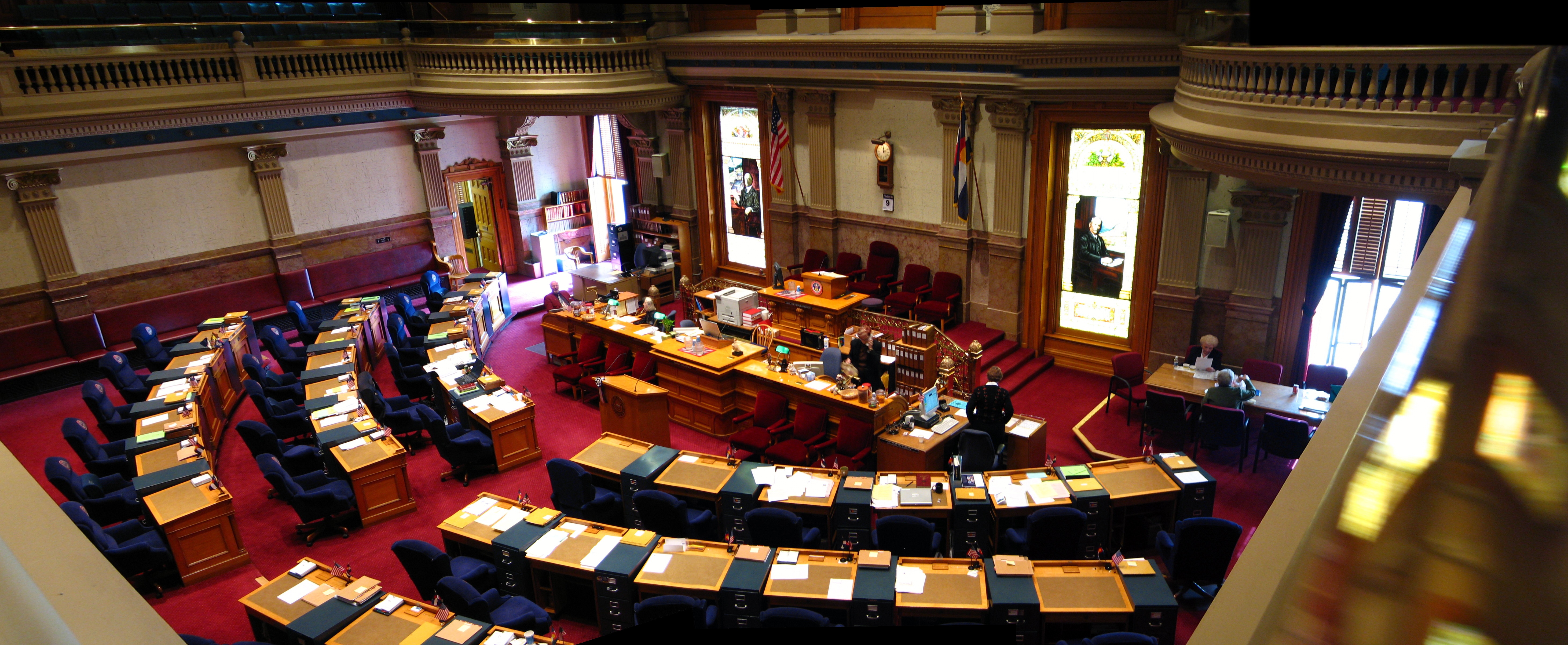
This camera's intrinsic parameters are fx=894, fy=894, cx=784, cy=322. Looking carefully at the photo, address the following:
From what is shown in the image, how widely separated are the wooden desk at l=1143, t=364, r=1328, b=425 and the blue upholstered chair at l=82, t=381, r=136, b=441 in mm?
12189

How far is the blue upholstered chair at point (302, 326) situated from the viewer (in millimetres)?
13992

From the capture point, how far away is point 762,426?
1085cm

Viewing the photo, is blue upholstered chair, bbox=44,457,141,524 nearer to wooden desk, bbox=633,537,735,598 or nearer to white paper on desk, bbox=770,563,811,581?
wooden desk, bbox=633,537,735,598

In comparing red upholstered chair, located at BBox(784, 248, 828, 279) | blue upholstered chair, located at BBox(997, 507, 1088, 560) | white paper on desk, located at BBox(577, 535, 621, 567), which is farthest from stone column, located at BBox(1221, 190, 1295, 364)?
white paper on desk, located at BBox(577, 535, 621, 567)

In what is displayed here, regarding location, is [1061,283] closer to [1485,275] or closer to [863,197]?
[863,197]

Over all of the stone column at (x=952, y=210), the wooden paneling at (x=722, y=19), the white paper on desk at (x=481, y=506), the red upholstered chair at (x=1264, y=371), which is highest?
the wooden paneling at (x=722, y=19)

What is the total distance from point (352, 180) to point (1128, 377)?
14.1 m

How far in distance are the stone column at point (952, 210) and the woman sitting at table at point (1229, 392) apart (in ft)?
15.2

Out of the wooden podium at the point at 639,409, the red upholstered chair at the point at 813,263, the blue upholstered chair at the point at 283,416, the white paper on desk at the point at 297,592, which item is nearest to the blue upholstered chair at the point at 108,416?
the blue upholstered chair at the point at 283,416

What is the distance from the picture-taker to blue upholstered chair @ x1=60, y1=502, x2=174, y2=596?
7973mm

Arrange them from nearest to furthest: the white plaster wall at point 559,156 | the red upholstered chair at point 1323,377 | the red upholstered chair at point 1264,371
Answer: the red upholstered chair at point 1323,377 < the red upholstered chair at point 1264,371 < the white plaster wall at point 559,156

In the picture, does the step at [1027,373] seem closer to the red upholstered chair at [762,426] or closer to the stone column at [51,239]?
the red upholstered chair at [762,426]

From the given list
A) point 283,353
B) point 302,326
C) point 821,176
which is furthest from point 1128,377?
point 302,326

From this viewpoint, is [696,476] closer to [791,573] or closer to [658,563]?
[658,563]
